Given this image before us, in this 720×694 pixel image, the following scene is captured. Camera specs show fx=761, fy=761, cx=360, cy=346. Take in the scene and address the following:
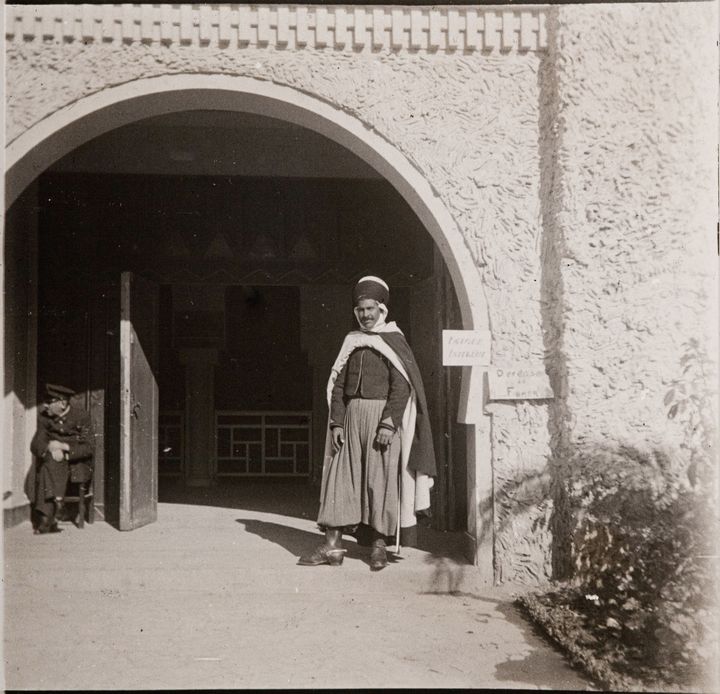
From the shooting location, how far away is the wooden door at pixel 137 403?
219 inches

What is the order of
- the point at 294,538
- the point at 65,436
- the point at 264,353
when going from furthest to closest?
the point at 264,353, the point at 65,436, the point at 294,538

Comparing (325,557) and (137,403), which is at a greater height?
(137,403)

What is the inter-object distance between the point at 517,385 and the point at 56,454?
11.3 ft

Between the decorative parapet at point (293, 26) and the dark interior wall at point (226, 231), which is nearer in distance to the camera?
the decorative parapet at point (293, 26)

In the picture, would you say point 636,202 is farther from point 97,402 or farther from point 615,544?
point 97,402

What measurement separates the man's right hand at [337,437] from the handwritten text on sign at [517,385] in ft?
3.15

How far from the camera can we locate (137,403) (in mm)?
5688

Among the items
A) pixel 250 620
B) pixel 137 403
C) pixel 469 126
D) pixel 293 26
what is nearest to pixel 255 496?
pixel 137 403

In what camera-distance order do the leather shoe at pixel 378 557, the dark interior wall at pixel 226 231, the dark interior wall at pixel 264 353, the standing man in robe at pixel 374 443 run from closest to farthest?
1. the leather shoe at pixel 378 557
2. the standing man in robe at pixel 374 443
3. the dark interior wall at pixel 226 231
4. the dark interior wall at pixel 264 353

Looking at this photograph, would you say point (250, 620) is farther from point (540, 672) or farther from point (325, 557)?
point (540, 672)

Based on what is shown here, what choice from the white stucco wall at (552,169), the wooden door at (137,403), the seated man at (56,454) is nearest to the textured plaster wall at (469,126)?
the white stucco wall at (552,169)

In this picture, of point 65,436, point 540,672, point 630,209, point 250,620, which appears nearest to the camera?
point 540,672

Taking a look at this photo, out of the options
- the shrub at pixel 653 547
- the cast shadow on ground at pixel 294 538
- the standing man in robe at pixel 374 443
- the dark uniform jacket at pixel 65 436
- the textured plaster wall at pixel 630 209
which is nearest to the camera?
the shrub at pixel 653 547

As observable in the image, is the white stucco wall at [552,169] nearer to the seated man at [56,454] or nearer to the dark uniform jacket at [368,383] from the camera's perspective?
the dark uniform jacket at [368,383]
